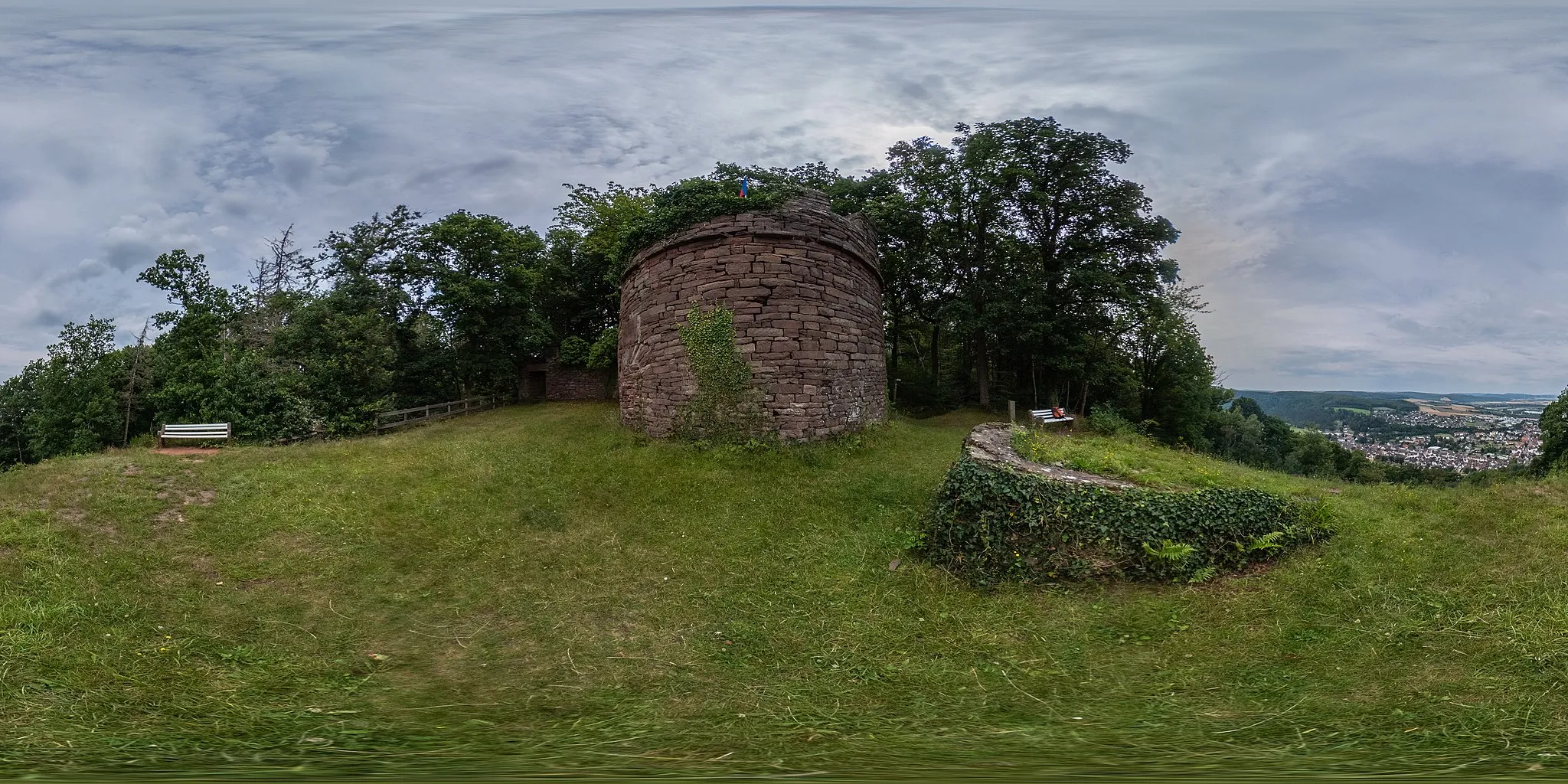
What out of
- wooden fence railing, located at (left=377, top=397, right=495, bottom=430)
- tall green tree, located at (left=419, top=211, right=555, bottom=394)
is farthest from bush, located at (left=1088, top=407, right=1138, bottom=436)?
wooden fence railing, located at (left=377, top=397, right=495, bottom=430)

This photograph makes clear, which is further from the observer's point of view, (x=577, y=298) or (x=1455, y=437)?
(x=577, y=298)

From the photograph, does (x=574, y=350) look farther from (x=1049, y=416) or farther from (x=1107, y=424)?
(x=1107, y=424)

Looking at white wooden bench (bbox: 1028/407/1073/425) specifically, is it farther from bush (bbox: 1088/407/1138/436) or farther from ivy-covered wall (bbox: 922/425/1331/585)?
ivy-covered wall (bbox: 922/425/1331/585)

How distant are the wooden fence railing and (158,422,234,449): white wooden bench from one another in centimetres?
343

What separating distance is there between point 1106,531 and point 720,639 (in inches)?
148

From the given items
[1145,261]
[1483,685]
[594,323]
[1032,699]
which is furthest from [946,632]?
[594,323]

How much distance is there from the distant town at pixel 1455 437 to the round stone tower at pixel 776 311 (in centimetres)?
1641

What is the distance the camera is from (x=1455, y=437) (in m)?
16.6

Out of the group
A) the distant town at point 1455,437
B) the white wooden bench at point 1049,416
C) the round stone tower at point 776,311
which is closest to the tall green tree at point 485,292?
the round stone tower at point 776,311

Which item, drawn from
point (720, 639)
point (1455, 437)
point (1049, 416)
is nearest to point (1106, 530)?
point (720, 639)

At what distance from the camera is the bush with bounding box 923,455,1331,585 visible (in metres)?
5.33

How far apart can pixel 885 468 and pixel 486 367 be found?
18.3 m

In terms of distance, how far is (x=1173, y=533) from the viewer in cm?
544

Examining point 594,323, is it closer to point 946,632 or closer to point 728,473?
point 728,473
